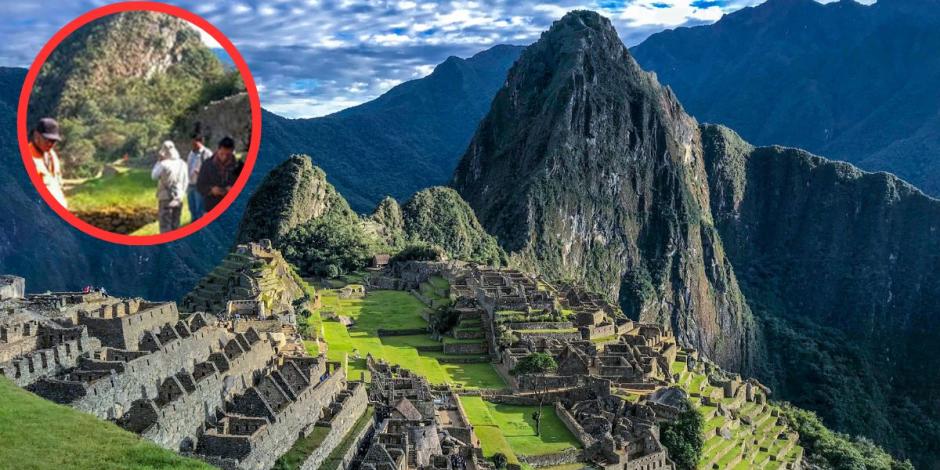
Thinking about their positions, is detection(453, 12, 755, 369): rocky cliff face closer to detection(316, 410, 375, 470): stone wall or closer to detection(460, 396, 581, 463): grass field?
detection(460, 396, 581, 463): grass field

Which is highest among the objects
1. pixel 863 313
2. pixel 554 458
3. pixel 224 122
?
pixel 224 122

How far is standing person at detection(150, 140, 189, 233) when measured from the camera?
31.5 feet

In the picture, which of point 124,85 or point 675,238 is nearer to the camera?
point 124,85

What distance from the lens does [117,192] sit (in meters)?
9.66

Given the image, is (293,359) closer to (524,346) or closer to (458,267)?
(524,346)

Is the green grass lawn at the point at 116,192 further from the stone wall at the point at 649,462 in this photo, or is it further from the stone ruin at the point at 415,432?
the stone wall at the point at 649,462

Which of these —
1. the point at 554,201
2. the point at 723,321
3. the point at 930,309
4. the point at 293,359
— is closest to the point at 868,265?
the point at 930,309

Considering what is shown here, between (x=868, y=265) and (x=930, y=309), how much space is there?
19.9 metres

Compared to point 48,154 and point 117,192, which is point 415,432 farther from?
point 48,154

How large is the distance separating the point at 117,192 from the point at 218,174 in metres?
1.12

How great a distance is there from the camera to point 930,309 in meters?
165

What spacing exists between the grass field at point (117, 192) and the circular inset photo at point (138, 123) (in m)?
0.01

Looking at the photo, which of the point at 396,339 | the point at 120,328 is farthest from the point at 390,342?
the point at 120,328

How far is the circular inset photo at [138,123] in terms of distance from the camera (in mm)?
9625
